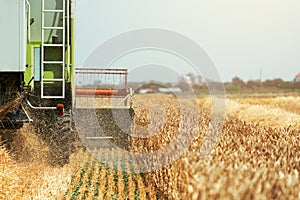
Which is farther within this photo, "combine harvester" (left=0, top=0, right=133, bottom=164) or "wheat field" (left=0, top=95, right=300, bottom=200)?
"combine harvester" (left=0, top=0, right=133, bottom=164)

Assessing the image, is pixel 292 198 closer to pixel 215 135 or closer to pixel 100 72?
pixel 215 135

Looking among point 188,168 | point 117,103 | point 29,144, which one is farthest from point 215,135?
point 117,103

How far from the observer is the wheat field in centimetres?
367

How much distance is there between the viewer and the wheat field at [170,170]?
3.67m

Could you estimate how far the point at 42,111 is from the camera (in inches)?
299

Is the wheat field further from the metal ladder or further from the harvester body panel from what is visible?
the harvester body panel

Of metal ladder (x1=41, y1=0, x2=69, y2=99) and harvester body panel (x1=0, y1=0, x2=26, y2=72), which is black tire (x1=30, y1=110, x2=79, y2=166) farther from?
harvester body panel (x1=0, y1=0, x2=26, y2=72)

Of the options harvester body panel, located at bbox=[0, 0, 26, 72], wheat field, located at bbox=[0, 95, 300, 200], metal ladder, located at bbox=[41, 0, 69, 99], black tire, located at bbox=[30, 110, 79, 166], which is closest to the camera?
wheat field, located at bbox=[0, 95, 300, 200]

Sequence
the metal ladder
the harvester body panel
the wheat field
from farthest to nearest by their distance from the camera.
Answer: the metal ladder → the harvester body panel → the wheat field

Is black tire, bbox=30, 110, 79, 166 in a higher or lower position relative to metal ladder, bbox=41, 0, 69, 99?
lower

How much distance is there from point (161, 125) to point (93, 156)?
1729 mm

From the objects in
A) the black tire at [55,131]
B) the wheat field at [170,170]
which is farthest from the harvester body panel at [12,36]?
the wheat field at [170,170]

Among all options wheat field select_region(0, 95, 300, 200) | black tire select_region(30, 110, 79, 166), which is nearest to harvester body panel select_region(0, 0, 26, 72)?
black tire select_region(30, 110, 79, 166)

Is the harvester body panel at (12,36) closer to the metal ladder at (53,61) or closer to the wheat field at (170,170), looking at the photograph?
the metal ladder at (53,61)
